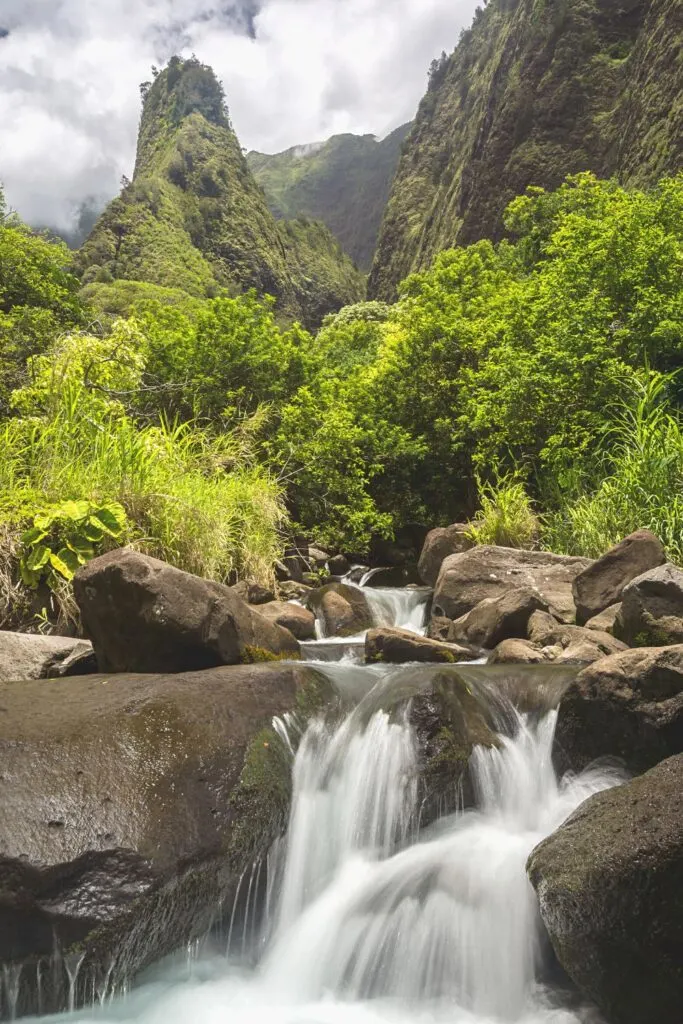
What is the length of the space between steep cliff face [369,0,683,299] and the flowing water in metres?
23.7

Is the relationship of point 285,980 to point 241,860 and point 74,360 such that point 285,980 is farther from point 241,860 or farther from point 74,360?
point 74,360

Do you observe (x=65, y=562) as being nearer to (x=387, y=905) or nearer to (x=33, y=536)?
(x=33, y=536)

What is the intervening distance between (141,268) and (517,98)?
3240 cm

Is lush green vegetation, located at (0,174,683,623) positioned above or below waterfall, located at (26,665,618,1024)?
above

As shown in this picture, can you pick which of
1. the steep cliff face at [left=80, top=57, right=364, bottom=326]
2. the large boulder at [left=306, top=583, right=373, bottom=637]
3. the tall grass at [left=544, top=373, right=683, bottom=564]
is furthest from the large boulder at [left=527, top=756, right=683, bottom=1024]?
the steep cliff face at [left=80, top=57, right=364, bottom=326]

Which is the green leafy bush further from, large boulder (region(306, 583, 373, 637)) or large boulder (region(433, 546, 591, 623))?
large boulder (region(433, 546, 591, 623))

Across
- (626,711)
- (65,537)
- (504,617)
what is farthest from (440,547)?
(626,711)

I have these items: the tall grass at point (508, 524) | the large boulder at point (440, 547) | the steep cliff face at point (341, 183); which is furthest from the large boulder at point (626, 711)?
the steep cliff face at point (341, 183)

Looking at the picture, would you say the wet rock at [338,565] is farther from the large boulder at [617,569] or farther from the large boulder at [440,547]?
the large boulder at [617,569]

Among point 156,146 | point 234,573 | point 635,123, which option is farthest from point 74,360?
point 156,146

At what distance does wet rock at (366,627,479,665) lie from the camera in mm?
6938

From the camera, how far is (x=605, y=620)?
6.94 m

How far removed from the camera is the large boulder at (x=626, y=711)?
13.5 ft

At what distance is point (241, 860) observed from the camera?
12.6ft
